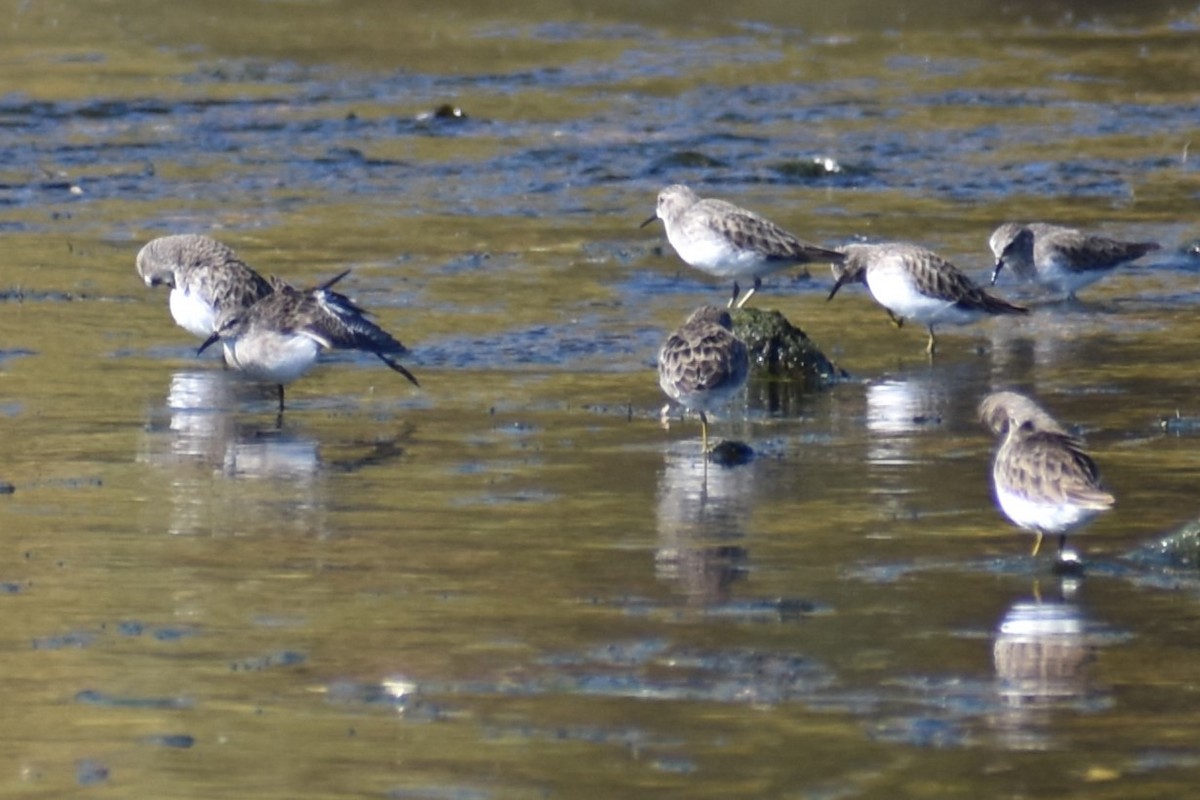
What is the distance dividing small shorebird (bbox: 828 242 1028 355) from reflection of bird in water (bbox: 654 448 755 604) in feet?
11.1

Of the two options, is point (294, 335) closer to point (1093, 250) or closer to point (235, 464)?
point (235, 464)

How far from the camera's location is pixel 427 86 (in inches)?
1038

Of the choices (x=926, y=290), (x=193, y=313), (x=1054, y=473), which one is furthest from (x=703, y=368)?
(x=193, y=313)

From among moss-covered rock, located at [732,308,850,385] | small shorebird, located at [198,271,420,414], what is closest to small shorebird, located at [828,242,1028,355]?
moss-covered rock, located at [732,308,850,385]

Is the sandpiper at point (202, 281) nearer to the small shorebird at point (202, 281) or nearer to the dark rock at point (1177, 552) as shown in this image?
the small shorebird at point (202, 281)

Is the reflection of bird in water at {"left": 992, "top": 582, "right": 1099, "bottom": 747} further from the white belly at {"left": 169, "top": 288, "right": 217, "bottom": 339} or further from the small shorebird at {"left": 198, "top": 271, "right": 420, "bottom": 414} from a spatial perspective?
the white belly at {"left": 169, "top": 288, "right": 217, "bottom": 339}

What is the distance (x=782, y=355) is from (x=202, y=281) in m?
3.10

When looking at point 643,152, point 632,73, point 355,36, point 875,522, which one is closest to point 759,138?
point 643,152

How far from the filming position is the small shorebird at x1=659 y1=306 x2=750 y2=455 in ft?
34.4

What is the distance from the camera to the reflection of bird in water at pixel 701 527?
8.46 metres

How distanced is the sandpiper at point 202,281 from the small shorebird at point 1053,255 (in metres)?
4.67

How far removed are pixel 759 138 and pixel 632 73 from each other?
429 cm

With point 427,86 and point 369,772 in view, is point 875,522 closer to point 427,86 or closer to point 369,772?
point 369,772

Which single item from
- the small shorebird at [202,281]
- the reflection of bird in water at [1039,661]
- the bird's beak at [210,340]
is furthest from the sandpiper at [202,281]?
the reflection of bird in water at [1039,661]
